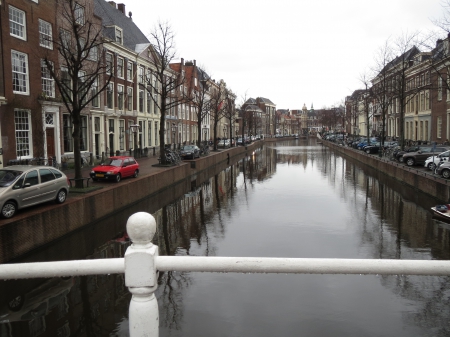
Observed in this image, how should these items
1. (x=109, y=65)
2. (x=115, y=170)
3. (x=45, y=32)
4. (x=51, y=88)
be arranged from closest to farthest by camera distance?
(x=115, y=170), (x=109, y=65), (x=45, y=32), (x=51, y=88)

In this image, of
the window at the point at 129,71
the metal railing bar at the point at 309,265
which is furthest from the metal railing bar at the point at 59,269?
the window at the point at 129,71

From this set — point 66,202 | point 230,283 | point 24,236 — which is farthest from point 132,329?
point 66,202

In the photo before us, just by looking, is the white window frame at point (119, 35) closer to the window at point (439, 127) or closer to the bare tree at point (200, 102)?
the bare tree at point (200, 102)

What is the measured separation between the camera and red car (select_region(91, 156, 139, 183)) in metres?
→ 21.0

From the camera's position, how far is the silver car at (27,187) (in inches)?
479

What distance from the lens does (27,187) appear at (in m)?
Result: 13.0

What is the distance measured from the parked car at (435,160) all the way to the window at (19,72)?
A: 25940 millimetres

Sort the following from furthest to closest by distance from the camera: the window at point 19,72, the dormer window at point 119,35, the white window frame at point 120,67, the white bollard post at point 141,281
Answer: the white window frame at point 120,67, the dormer window at point 119,35, the window at point 19,72, the white bollard post at point 141,281

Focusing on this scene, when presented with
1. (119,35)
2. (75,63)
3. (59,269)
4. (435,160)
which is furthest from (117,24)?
(59,269)

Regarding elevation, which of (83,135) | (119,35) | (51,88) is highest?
(119,35)

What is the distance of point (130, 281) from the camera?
2359 millimetres

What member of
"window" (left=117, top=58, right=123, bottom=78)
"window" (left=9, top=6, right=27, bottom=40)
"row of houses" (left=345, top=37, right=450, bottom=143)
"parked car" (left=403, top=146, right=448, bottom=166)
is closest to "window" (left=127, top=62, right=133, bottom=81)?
"window" (left=117, top=58, right=123, bottom=78)

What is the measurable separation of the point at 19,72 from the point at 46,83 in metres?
2.77

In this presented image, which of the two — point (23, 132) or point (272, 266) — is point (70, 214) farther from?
point (272, 266)
